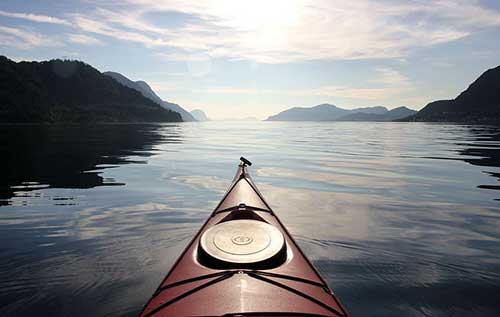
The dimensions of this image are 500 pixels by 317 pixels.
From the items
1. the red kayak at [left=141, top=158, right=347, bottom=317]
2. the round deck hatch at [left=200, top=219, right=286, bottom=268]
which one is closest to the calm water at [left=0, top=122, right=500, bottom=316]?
the red kayak at [left=141, top=158, right=347, bottom=317]

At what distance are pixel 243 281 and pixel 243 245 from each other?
77cm

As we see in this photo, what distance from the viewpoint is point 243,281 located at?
4.24 metres

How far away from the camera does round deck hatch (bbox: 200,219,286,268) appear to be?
15.2 ft

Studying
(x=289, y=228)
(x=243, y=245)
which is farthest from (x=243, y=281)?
(x=289, y=228)

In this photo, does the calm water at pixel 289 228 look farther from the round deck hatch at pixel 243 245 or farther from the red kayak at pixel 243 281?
the round deck hatch at pixel 243 245

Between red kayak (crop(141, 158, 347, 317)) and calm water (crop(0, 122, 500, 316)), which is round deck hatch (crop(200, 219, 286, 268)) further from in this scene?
calm water (crop(0, 122, 500, 316))

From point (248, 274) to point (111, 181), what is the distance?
15.5 m

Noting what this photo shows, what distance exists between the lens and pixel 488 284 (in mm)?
6910

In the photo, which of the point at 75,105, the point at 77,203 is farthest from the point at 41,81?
the point at 77,203

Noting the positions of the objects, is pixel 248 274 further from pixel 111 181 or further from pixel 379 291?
pixel 111 181

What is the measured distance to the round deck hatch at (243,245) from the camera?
463 centimetres

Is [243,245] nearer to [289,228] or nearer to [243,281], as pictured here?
[243,281]

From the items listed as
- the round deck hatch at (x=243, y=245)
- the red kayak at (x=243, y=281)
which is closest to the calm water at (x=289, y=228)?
the red kayak at (x=243, y=281)

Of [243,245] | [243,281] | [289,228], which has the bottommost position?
[289,228]
